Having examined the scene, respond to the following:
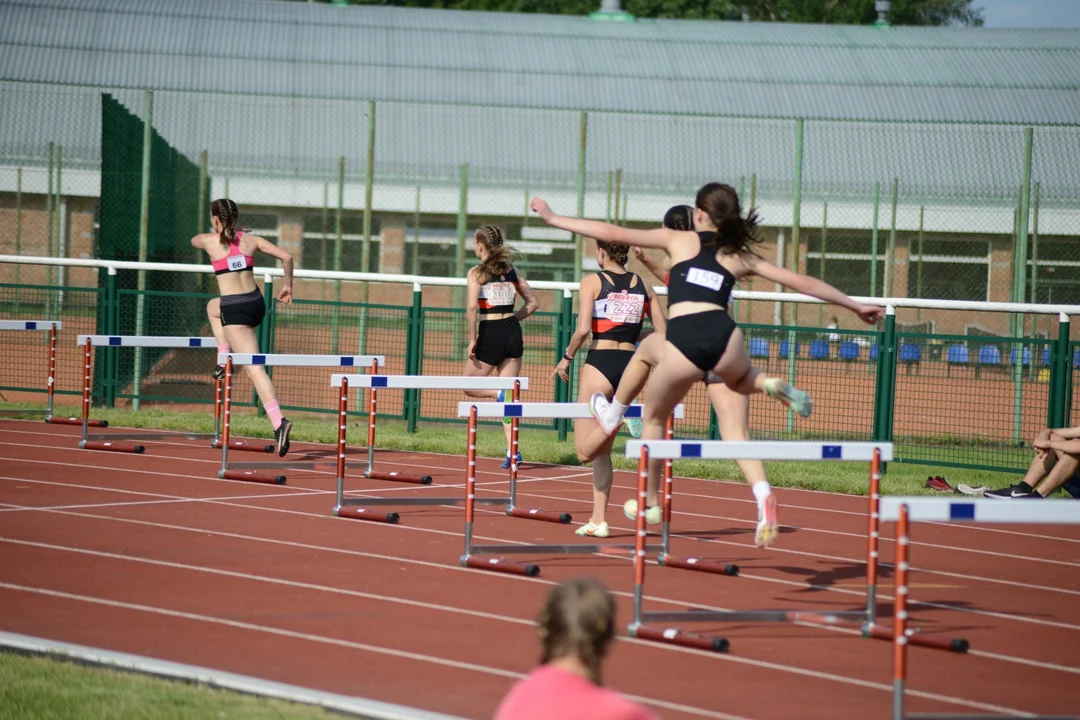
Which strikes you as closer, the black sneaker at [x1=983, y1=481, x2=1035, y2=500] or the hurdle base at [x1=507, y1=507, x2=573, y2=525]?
the hurdle base at [x1=507, y1=507, x2=573, y2=525]

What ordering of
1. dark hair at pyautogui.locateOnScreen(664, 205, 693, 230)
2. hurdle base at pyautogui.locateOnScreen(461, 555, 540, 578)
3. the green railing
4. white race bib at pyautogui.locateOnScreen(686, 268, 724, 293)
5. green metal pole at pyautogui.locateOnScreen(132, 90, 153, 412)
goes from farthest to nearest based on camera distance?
green metal pole at pyautogui.locateOnScreen(132, 90, 153, 412), the green railing, dark hair at pyautogui.locateOnScreen(664, 205, 693, 230), hurdle base at pyautogui.locateOnScreen(461, 555, 540, 578), white race bib at pyautogui.locateOnScreen(686, 268, 724, 293)

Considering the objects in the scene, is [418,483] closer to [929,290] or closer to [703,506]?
[703,506]

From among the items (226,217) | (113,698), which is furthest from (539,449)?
(113,698)

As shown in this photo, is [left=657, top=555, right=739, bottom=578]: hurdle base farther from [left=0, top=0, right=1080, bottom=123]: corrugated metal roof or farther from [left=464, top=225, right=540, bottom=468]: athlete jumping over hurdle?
[left=0, top=0, right=1080, bottom=123]: corrugated metal roof

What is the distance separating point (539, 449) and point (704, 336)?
293 inches

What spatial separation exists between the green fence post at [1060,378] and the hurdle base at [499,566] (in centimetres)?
726

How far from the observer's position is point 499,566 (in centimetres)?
812

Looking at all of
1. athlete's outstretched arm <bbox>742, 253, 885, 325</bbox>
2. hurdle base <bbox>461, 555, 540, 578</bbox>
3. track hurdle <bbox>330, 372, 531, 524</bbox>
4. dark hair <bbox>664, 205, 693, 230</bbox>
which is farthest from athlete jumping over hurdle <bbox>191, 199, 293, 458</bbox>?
athlete's outstretched arm <bbox>742, 253, 885, 325</bbox>

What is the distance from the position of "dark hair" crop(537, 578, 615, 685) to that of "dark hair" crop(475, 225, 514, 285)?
9312 millimetres

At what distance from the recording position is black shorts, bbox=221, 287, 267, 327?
12.3m

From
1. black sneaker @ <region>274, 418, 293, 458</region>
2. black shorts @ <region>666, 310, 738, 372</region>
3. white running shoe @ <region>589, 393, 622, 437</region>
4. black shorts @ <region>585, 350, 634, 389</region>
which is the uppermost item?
black shorts @ <region>666, 310, 738, 372</region>

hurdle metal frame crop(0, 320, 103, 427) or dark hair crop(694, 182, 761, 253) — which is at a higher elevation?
dark hair crop(694, 182, 761, 253)

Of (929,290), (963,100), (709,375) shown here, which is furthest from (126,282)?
(963,100)

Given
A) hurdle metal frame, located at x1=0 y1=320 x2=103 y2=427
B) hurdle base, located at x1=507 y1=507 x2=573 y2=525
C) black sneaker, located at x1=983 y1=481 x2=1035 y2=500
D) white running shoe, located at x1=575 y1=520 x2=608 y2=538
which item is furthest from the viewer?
hurdle metal frame, located at x1=0 y1=320 x2=103 y2=427
